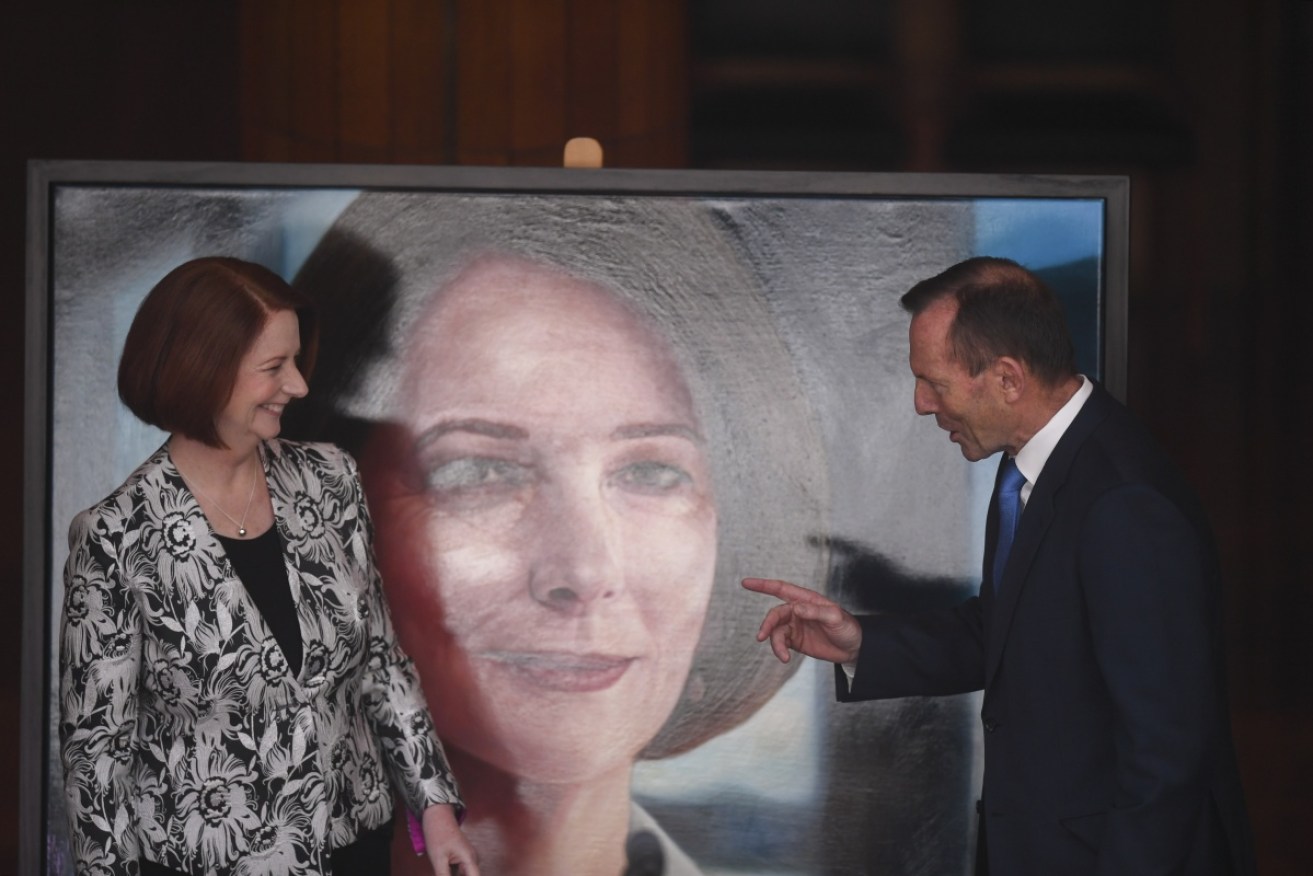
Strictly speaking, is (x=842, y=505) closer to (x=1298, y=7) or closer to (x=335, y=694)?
(x=335, y=694)

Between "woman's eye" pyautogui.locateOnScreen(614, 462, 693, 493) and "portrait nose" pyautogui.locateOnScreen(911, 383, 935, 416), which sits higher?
"portrait nose" pyautogui.locateOnScreen(911, 383, 935, 416)

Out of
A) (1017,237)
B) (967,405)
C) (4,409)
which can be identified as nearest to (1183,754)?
(967,405)

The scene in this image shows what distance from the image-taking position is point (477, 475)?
2.63 m

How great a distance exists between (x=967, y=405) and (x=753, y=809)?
39.5 inches

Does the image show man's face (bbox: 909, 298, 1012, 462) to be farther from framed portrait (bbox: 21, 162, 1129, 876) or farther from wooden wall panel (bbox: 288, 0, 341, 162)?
wooden wall panel (bbox: 288, 0, 341, 162)

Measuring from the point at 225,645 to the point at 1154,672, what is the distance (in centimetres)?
128

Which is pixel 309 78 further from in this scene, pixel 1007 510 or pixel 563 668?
pixel 1007 510

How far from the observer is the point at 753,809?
266 centimetres

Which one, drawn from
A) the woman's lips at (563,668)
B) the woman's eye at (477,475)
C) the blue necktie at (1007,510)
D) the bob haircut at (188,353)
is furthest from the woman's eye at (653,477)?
the bob haircut at (188,353)

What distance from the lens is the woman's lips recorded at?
2652 millimetres

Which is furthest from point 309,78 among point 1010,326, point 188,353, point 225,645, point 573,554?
point 1010,326

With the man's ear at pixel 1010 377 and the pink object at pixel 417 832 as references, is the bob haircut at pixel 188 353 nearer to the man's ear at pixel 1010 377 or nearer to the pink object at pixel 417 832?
the pink object at pixel 417 832

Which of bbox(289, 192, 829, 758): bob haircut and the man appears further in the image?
bbox(289, 192, 829, 758): bob haircut

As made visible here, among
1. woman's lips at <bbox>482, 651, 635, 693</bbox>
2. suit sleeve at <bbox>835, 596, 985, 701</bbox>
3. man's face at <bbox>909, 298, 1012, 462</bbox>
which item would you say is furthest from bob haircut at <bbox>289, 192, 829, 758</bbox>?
man's face at <bbox>909, 298, 1012, 462</bbox>
